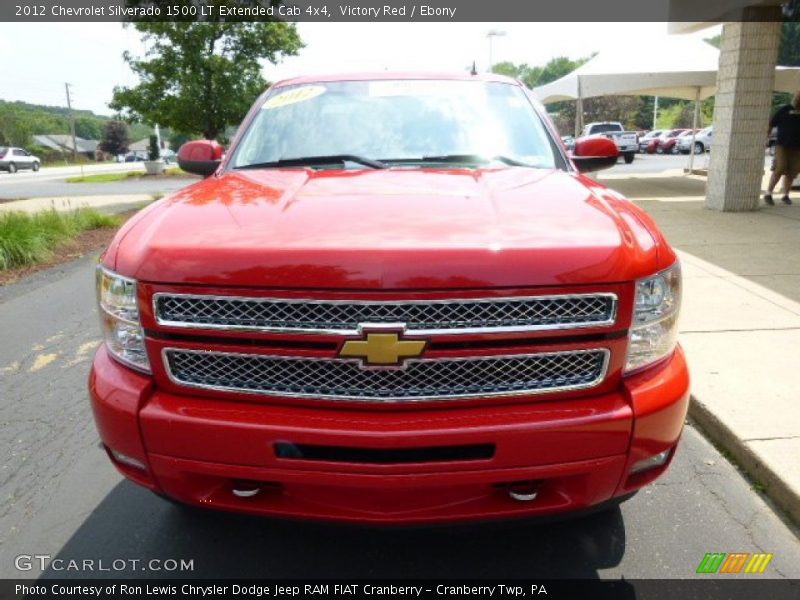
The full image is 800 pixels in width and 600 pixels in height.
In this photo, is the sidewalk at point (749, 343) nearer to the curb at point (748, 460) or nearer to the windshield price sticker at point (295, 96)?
the curb at point (748, 460)

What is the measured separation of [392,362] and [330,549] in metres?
1.04

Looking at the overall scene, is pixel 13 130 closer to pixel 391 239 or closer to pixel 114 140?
pixel 114 140

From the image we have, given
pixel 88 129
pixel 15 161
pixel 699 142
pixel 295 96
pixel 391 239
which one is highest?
pixel 295 96

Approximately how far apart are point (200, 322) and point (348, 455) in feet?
1.93

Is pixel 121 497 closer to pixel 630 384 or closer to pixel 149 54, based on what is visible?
pixel 630 384

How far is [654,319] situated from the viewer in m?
2.01

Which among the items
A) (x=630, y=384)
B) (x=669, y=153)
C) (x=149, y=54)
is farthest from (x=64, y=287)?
(x=669, y=153)

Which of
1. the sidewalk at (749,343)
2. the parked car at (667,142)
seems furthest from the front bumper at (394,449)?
the parked car at (667,142)

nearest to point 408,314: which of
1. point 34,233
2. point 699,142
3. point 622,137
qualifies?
point 34,233

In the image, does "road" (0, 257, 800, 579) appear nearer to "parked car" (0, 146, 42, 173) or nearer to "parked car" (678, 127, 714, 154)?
"parked car" (678, 127, 714, 154)

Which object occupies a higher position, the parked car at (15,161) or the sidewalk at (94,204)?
the sidewalk at (94,204)

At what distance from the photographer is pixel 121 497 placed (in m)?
2.88

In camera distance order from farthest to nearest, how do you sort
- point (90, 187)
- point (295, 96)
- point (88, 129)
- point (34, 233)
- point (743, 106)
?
1. point (88, 129)
2. point (90, 187)
3. point (743, 106)
4. point (34, 233)
5. point (295, 96)

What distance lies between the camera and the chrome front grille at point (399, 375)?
1898 millimetres
